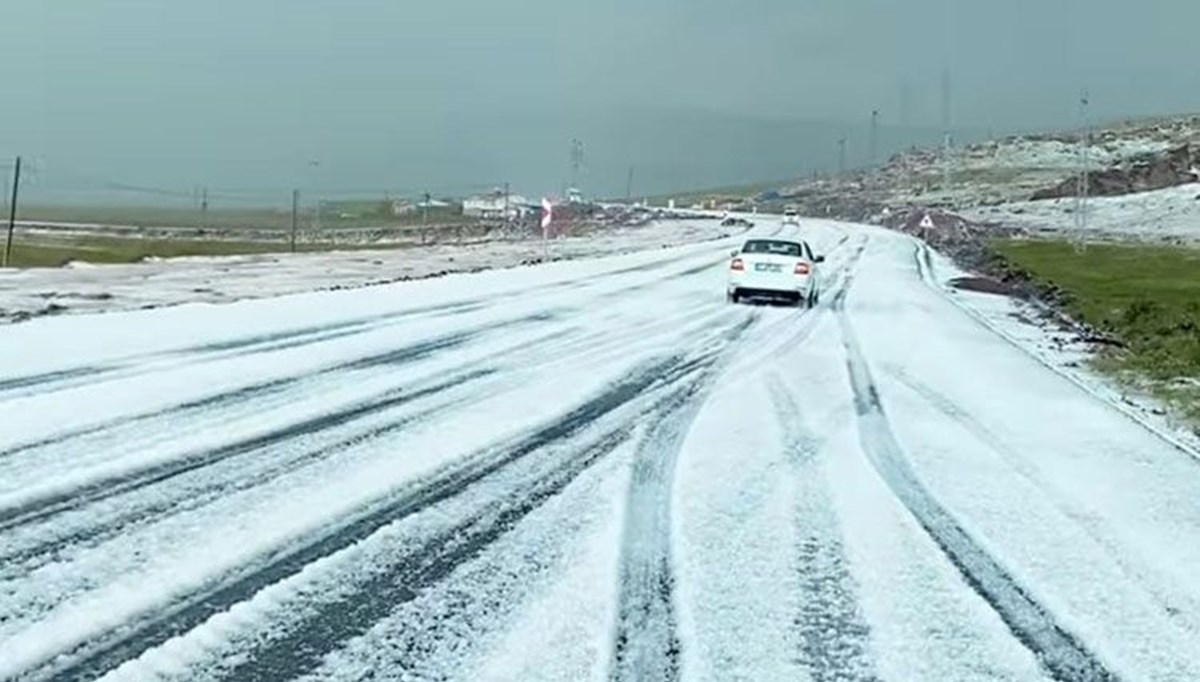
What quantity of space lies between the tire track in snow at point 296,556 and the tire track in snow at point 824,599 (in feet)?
7.00

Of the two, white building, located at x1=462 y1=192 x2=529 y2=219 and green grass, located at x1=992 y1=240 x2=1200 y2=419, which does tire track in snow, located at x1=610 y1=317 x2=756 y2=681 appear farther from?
white building, located at x1=462 y1=192 x2=529 y2=219

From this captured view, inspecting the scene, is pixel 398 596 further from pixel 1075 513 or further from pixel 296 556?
pixel 1075 513

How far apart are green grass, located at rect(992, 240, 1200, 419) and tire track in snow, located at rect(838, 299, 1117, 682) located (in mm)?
4697

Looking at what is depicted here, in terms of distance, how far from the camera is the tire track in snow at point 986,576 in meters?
5.94

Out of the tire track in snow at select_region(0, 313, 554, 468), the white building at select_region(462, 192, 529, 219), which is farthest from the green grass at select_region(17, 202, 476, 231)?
the tire track in snow at select_region(0, 313, 554, 468)

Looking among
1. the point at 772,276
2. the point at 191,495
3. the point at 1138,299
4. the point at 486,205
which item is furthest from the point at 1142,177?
the point at 191,495

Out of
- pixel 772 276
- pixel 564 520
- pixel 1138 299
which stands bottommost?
pixel 564 520

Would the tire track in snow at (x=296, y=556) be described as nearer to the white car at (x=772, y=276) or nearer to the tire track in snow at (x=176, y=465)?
the tire track in snow at (x=176, y=465)

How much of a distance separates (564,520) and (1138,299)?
28176mm

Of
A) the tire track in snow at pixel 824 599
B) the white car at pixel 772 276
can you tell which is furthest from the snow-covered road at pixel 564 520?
the white car at pixel 772 276

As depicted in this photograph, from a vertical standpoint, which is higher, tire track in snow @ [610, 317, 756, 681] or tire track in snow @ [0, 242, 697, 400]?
tire track in snow @ [0, 242, 697, 400]

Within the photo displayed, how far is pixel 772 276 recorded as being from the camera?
90.1 feet

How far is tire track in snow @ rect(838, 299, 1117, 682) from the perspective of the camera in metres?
5.94

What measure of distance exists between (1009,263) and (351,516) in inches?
1833
